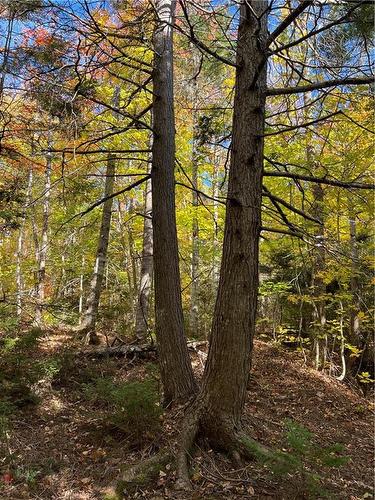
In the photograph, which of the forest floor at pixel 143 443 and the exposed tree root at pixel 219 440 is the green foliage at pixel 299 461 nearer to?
the forest floor at pixel 143 443

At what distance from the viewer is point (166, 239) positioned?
5090 mm

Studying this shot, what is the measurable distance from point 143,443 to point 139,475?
65 centimetres

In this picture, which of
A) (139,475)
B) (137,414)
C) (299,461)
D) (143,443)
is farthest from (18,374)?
(299,461)

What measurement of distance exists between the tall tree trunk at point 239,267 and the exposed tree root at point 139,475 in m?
0.23

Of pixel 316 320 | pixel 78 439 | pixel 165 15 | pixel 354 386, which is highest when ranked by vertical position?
pixel 165 15

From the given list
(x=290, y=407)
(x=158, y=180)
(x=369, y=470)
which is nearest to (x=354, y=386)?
(x=290, y=407)

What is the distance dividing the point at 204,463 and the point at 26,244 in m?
25.1

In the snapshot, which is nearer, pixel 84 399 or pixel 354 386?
pixel 84 399

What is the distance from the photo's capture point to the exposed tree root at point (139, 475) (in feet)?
10.8

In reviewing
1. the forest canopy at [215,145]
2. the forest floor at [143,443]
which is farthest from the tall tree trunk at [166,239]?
the forest floor at [143,443]

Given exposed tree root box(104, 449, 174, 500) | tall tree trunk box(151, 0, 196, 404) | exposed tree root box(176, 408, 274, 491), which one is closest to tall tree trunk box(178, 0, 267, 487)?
exposed tree root box(176, 408, 274, 491)

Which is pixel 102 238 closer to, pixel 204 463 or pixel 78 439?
pixel 78 439

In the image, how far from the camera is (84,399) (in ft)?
17.8

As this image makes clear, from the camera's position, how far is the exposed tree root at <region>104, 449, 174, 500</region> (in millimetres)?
3277
